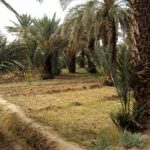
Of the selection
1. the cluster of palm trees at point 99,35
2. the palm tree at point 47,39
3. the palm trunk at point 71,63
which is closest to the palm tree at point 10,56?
the cluster of palm trees at point 99,35

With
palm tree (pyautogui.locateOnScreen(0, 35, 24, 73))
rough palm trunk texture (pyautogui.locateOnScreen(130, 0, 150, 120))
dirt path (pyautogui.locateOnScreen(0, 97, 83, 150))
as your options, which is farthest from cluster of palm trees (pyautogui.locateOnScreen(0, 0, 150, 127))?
dirt path (pyautogui.locateOnScreen(0, 97, 83, 150))

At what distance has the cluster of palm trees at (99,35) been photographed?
904cm

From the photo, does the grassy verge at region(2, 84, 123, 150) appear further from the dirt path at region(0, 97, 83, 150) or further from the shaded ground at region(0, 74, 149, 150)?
the dirt path at region(0, 97, 83, 150)

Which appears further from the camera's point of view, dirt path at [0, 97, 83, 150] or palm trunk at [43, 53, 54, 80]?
palm trunk at [43, 53, 54, 80]

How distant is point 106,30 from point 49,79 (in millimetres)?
5361

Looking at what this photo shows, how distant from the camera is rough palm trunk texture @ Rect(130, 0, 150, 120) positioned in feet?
29.5

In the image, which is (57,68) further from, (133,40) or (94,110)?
(133,40)

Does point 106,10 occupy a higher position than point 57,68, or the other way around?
point 106,10

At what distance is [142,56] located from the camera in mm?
9023

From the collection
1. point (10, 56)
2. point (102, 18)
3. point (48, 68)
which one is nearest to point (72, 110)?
point (10, 56)

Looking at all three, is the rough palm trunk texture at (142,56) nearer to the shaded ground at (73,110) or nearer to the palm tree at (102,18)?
the shaded ground at (73,110)

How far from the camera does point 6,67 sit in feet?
38.3

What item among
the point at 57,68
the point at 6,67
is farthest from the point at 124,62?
the point at 57,68

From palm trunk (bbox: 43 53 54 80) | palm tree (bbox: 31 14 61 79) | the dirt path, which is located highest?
palm tree (bbox: 31 14 61 79)
